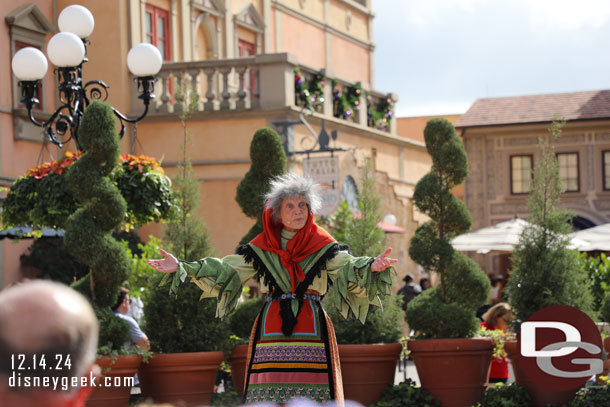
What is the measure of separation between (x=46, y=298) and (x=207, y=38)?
810 inches

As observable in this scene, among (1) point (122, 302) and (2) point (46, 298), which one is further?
(1) point (122, 302)

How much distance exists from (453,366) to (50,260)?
31.5 ft

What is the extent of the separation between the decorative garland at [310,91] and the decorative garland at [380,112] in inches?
102

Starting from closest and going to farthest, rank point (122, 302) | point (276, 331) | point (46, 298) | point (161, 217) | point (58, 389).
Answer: point (46, 298) → point (58, 389) → point (276, 331) → point (161, 217) → point (122, 302)

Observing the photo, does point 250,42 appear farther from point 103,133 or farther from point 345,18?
point 103,133

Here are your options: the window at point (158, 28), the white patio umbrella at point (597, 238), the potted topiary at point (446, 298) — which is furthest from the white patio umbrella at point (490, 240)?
the potted topiary at point (446, 298)

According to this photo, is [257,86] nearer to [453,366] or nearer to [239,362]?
[239,362]

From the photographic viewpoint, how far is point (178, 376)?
9.01 metres

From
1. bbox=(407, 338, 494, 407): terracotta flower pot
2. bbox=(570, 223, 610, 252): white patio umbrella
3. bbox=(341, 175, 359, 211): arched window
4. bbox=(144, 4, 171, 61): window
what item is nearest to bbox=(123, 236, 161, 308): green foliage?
bbox=(407, 338, 494, 407): terracotta flower pot

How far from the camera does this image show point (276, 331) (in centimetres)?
688

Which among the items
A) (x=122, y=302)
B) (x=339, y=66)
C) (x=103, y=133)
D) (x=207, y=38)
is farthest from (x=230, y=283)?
(x=339, y=66)

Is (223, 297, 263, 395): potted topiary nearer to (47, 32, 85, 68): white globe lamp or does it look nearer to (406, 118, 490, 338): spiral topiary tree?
(406, 118, 490, 338): spiral topiary tree

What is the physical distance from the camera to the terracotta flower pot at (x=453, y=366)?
9.23 meters

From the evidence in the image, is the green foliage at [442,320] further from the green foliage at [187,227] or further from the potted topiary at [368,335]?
the green foliage at [187,227]
